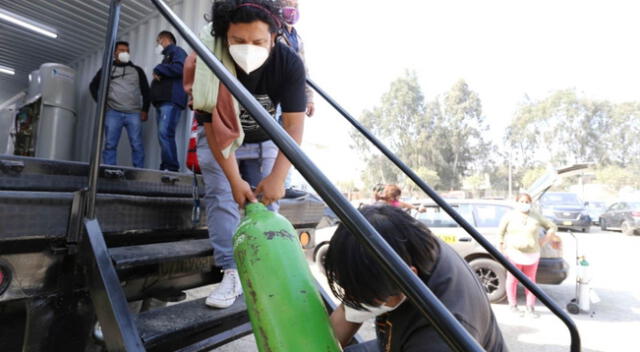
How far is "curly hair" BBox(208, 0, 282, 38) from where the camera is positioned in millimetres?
1533

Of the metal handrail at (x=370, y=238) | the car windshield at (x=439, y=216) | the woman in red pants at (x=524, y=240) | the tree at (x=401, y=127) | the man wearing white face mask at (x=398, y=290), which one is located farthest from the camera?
the tree at (x=401, y=127)

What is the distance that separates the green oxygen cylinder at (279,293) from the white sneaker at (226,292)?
1.68 feet

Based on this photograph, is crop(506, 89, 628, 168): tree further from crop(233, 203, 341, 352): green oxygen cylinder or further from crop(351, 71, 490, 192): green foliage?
crop(233, 203, 341, 352): green oxygen cylinder

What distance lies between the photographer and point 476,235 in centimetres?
180

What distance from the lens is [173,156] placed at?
3947 millimetres

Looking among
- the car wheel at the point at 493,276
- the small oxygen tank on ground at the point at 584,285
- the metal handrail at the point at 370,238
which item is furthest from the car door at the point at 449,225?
the metal handrail at the point at 370,238

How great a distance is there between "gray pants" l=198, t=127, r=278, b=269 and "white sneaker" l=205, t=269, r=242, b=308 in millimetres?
45

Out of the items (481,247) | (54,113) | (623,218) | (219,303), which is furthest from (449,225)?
(623,218)

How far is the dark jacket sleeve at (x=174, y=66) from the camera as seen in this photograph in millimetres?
3939

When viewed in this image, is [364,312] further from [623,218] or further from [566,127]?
[566,127]

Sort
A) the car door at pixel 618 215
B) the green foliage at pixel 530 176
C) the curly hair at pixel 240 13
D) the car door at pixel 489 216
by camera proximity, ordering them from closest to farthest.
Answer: the curly hair at pixel 240 13, the car door at pixel 489 216, the car door at pixel 618 215, the green foliage at pixel 530 176

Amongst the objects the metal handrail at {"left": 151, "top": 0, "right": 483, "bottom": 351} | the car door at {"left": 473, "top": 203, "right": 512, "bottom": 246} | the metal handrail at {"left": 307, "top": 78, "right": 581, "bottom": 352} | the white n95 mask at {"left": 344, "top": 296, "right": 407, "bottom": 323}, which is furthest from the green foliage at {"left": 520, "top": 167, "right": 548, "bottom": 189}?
Result: the metal handrail at {"left": 151, "top": 0, "right": 483, "bottom": 351}

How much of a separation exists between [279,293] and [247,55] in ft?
3.29

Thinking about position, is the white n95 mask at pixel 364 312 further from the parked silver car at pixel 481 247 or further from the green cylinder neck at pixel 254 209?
the parked silver car at pixel 481 247
